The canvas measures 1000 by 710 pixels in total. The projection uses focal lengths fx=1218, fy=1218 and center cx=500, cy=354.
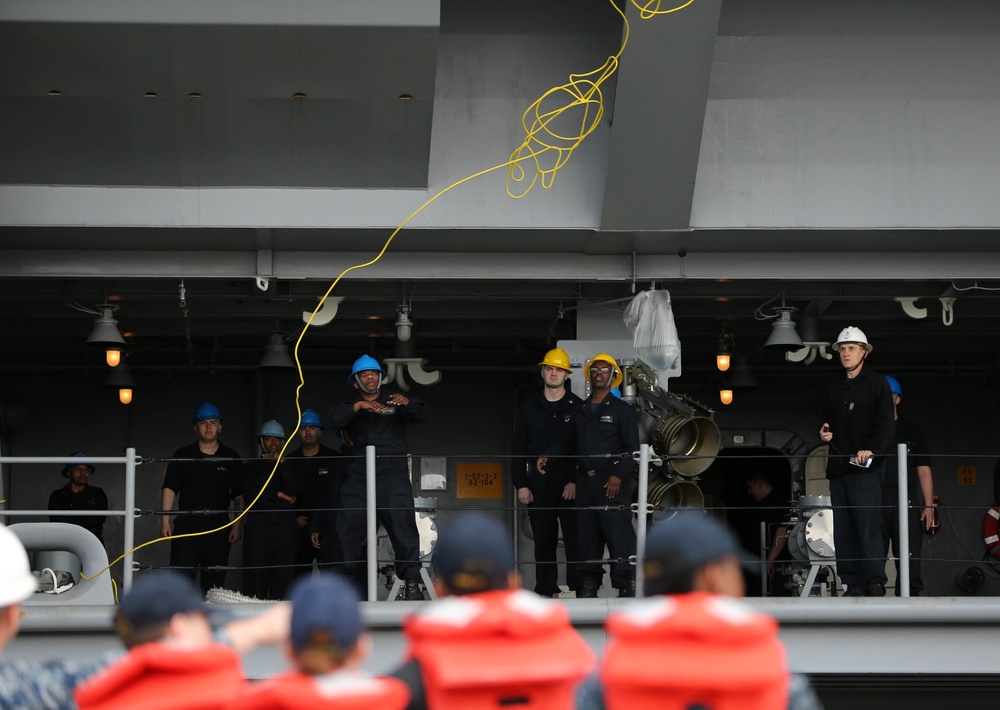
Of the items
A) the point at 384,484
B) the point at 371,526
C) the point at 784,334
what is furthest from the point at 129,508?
the point at 784,334

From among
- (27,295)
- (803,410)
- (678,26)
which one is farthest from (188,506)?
(803,410)

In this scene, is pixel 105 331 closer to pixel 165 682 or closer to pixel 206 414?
pixel 206 414

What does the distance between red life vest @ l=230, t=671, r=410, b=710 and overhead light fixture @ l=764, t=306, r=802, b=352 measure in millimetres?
7158

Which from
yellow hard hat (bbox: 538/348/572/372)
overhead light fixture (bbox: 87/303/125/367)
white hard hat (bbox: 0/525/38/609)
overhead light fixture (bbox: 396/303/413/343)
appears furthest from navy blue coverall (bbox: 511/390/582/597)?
white hard hat (bbox: 0/525/38/609)

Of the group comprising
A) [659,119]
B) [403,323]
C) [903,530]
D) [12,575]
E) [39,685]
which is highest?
[659,119]

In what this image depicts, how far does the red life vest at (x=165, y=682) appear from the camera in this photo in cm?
250

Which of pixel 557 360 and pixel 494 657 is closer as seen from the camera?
pixel 494 657

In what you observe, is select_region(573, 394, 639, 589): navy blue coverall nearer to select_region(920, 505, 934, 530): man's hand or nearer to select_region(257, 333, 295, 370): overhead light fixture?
select_region(920, 505, 934, 530): man's hand

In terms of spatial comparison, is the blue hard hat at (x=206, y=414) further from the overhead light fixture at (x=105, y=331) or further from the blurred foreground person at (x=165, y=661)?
the blurred foreground person at (x=165, y=661)

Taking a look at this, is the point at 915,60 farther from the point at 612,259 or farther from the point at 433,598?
the point at 433,598

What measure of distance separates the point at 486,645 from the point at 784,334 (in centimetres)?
711

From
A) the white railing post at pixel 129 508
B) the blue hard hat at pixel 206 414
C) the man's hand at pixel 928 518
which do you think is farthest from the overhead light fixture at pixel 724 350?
the white railing post at pixel 129 508

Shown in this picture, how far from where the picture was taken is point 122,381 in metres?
11.8

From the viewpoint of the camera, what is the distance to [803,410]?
13484 mm
